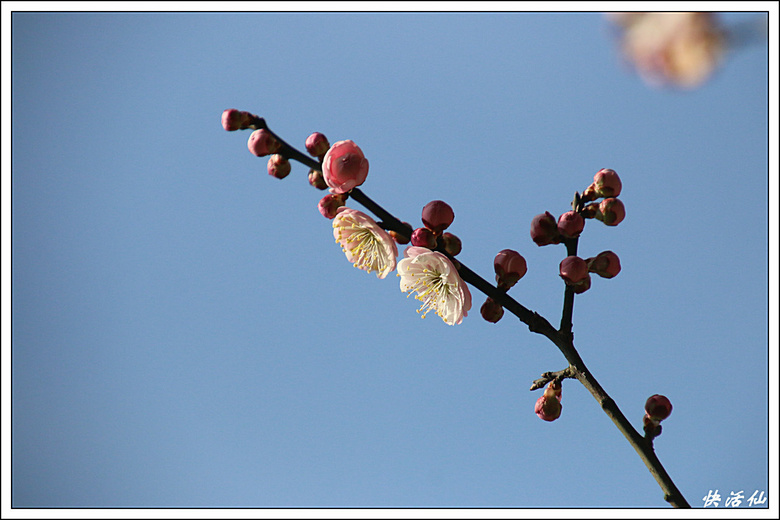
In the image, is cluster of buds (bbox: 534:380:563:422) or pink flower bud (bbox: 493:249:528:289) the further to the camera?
cluster of buds (bbox: 534:380:563:422)

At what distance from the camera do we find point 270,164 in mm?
1214

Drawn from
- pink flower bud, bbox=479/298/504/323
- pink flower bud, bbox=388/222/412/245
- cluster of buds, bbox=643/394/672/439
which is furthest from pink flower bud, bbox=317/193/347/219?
cluster of buds, bbox=643/394/672/439

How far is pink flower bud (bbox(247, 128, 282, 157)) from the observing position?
1148mm

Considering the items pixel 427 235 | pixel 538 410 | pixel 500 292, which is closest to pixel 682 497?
pixel 538 410

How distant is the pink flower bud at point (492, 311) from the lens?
1153 mm

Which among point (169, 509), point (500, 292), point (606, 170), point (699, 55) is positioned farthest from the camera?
point (169, 509)

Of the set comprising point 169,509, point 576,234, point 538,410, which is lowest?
point 169,509

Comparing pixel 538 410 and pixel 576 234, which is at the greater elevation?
pixel 576 234

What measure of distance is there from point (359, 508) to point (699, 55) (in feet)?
3.71

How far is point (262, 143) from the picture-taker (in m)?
1.15

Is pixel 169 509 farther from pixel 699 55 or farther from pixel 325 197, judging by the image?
pixel 699 55

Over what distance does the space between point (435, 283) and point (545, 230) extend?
0.86ft

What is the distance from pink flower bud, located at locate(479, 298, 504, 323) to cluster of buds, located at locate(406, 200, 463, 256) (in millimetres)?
118

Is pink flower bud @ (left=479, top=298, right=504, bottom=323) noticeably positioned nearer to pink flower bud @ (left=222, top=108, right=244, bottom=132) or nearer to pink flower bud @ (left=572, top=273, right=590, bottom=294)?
pink flower bud @ (left=572, top=273, right=590, bottom=294)
